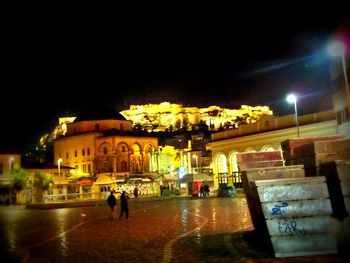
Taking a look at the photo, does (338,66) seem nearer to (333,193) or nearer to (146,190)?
(333,193)

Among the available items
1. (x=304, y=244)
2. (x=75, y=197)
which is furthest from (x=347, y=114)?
(x=75, y=197)

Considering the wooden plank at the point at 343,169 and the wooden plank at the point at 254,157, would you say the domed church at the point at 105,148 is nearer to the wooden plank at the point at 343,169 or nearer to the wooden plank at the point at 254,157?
the wooden plank at the point at 254,157

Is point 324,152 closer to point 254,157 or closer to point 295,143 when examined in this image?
point 295,143

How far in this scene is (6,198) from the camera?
52750mm

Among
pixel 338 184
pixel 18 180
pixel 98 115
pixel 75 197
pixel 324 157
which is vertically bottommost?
pixel 75 197

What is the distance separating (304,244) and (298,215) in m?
0.62

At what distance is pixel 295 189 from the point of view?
9969 mm

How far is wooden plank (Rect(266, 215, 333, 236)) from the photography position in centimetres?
972

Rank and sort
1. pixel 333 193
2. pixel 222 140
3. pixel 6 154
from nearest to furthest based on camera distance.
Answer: pixel 333 193 → pixel 222 140 → pixel 6 154

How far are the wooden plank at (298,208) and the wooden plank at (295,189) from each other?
11 cm

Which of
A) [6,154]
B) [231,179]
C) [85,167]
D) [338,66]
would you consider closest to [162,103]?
[85,167]

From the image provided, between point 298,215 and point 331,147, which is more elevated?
point 331,147

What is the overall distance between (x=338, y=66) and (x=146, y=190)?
1136 inches

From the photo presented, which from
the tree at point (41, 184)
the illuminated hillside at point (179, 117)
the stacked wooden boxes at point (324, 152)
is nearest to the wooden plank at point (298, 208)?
the stacked wooden boxes at point (324, 152)
